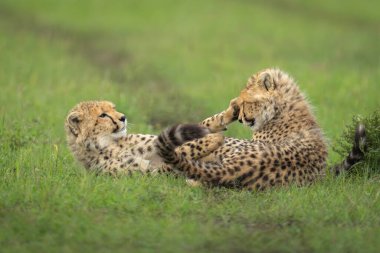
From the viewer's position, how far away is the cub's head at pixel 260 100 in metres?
7.12

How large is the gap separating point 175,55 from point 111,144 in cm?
763

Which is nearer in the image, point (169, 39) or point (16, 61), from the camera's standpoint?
point (16, 61)

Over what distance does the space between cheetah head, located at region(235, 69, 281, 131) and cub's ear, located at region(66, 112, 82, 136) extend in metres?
1.59

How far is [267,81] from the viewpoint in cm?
721

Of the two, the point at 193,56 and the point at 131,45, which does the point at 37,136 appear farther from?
the point at 131,45

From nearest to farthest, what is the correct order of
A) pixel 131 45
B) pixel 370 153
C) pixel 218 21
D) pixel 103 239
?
pixel 103 239 → pixel 370 153 → pixel 131 45 → pixel 218 21

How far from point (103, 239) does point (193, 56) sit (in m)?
9.59

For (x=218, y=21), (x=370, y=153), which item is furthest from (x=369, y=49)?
(x=370, y=153)

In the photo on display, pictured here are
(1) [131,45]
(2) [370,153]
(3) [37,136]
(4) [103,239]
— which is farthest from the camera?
(1) [131,45]

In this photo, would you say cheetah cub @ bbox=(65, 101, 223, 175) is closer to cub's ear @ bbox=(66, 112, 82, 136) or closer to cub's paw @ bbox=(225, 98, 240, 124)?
cub's ear @ bbox=(66, 112, 82, 136)

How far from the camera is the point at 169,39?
1583cm

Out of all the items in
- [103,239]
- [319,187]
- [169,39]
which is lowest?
[103,239]

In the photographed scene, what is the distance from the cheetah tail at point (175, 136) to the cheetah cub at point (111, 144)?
22.4 inches

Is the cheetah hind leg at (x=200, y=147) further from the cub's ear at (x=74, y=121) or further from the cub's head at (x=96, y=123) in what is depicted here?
the cub's ear at (x=74, y=121)
